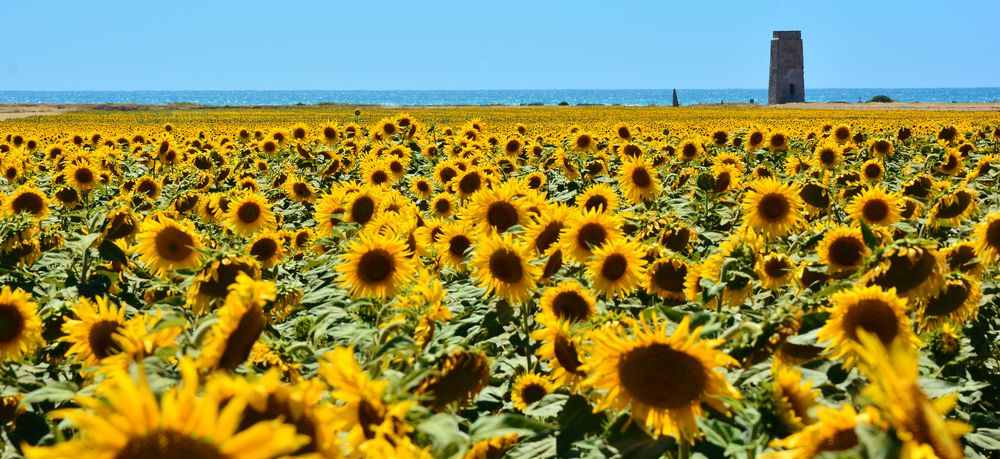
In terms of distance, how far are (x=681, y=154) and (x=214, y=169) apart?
488 cm

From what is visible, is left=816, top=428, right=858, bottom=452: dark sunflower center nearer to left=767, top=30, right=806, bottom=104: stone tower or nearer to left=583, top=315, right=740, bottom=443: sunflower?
left=583, top=315, right=740, bottom=443: sunflower

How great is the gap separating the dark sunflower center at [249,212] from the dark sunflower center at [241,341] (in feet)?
12.9

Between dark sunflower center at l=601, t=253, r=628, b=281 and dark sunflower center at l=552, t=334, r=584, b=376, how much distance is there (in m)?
1.27

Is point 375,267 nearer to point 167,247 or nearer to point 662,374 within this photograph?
point 167,247

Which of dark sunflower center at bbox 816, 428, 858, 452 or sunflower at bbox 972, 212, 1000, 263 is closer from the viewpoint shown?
dark sunflower center at bbox 816, 428, 858, 452

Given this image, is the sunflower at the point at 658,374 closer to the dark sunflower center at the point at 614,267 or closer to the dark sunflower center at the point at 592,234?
the dark sunflower center at the point at 614,267

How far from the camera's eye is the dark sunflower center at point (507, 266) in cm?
338

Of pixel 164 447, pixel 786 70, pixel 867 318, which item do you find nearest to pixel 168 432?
pixel 164 447

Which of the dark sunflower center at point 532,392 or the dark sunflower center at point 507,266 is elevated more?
the dark sunflower center at point 507,266

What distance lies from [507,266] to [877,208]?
229 cm

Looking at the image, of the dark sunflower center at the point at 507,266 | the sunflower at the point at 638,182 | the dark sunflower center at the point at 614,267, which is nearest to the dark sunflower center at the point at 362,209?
the dark sunflower center at the point at 507,266

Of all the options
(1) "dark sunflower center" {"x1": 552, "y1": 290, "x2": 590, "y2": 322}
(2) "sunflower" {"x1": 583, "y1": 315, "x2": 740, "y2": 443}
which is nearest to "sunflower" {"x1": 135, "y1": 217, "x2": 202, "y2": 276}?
(1) "dark sunflower center" {"x1": 552, "y1": 290, "x2": 590, "y2": 322}

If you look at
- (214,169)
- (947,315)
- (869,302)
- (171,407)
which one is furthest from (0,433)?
(214,169)

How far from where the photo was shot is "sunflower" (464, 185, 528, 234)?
447 centimetres
